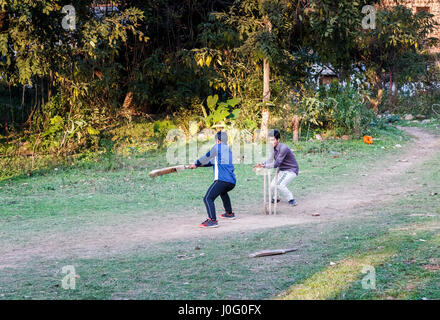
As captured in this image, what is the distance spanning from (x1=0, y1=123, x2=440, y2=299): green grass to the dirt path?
30cm

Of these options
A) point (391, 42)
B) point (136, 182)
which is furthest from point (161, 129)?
point (391, 42)

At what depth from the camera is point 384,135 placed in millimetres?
18266

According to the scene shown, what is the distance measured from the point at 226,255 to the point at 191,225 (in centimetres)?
225

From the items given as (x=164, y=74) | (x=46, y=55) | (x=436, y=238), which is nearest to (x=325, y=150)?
(x=164, y=74)

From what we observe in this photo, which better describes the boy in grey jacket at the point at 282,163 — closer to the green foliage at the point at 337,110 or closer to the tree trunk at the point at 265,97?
the tree trunk at the point at 265,97

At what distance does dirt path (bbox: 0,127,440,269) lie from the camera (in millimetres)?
7309

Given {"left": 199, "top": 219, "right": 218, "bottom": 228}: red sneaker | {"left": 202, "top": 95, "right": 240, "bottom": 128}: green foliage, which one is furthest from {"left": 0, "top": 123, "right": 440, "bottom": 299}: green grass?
{"left": 202, "top": 95, "right": 240, "bottom": 128}: green foliage

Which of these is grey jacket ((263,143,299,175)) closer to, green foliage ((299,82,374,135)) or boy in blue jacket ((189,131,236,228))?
boy in blue jacket ((189,131,236,228))

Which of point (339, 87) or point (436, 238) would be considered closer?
point (436, 238)

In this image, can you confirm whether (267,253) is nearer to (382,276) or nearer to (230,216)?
(382,276)

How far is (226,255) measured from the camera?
6617mm

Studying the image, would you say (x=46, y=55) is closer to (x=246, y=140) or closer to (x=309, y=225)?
(x=246, y=140)

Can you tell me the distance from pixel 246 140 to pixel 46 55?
632cm
